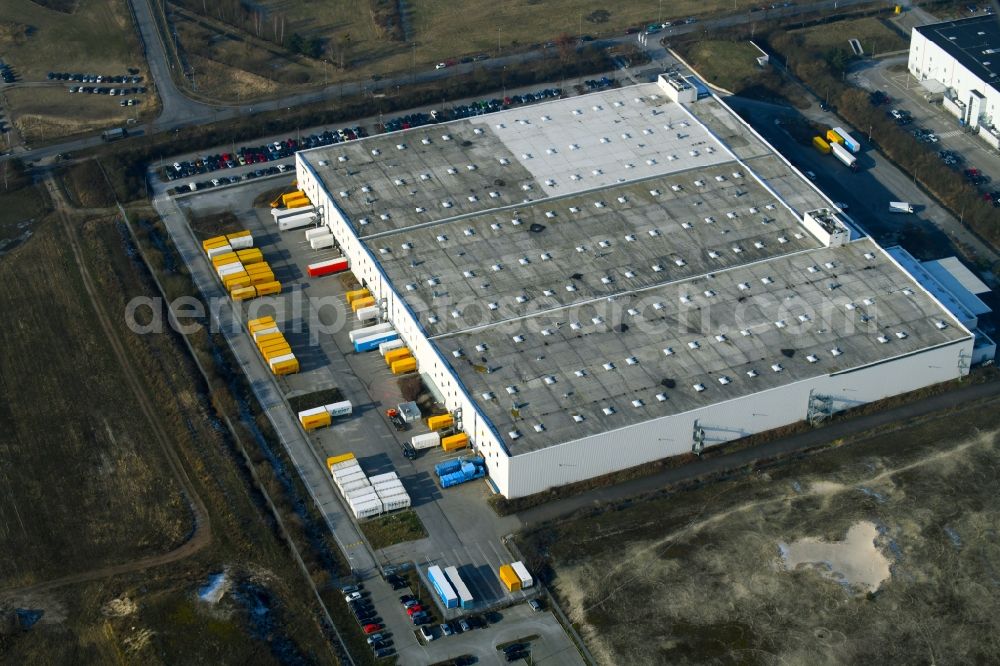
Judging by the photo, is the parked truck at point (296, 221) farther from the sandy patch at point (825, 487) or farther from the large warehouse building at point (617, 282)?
the sandy patch at point (825, 487)

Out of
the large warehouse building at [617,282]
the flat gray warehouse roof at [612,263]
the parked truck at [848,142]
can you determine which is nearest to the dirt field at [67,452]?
the large warehouse building at [617,282]

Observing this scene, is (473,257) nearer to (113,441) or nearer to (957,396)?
(113,441)

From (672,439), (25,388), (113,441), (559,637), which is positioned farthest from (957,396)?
(25,388)

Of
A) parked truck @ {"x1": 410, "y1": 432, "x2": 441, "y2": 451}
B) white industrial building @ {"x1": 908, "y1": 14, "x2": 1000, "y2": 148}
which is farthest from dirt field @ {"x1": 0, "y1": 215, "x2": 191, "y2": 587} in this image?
white industrial building @ {"x1": 908, "y1": 14, "x2": 1000, "y2": 148}

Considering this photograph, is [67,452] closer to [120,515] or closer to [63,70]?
[120,515]

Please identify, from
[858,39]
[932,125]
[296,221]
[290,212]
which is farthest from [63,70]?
[932,125]

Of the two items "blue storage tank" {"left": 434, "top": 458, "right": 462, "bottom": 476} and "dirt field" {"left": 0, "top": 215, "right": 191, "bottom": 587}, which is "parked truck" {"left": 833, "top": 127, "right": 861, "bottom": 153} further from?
"dirt field" {"left": 0, "top": 215, "right": 191, "bottom": 587}
